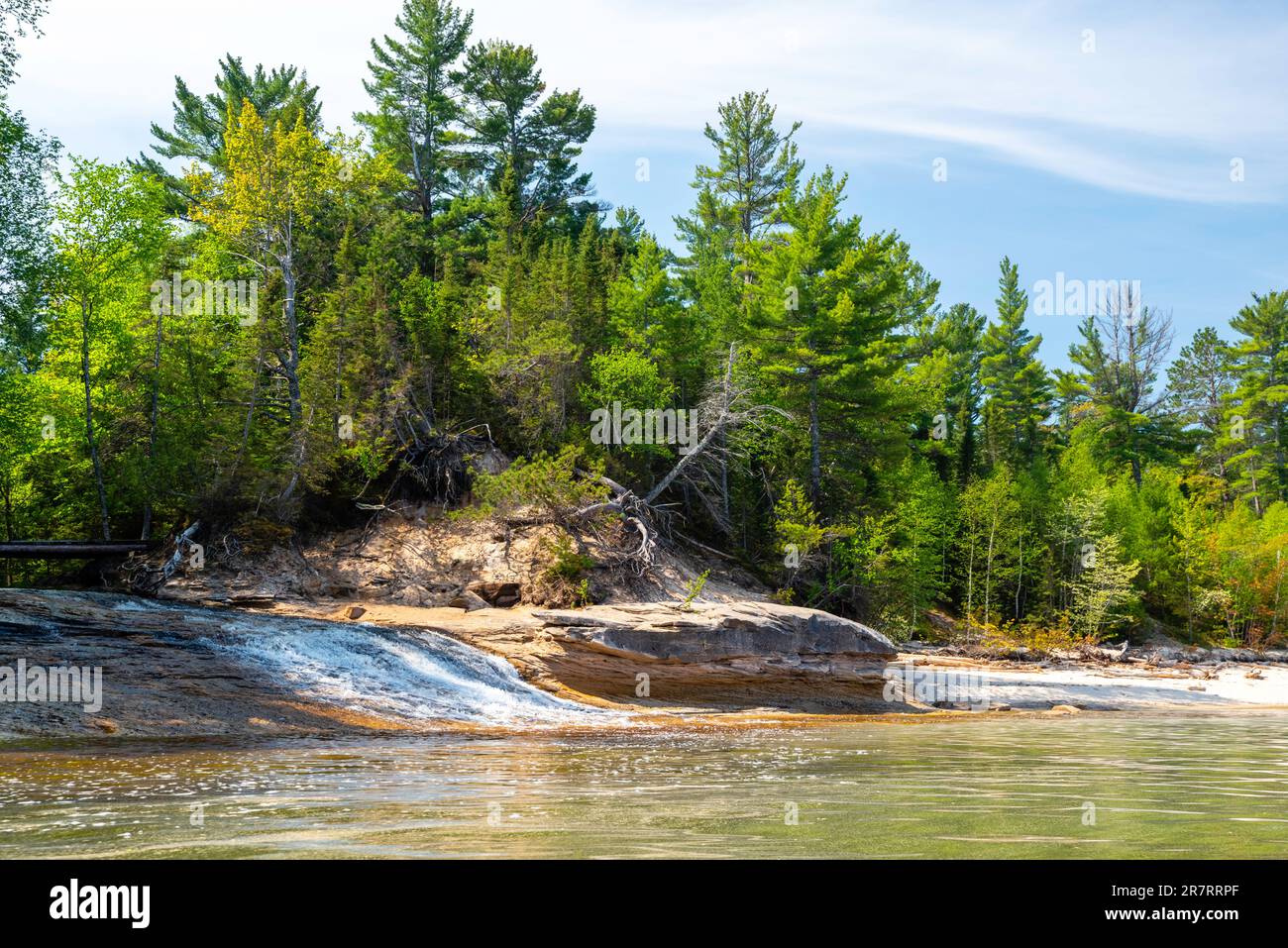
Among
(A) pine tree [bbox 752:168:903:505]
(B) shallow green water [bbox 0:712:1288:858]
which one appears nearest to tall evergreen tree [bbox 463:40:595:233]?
(A) pine tree [bbox 752:168:903:505]

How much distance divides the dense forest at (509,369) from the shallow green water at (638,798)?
1664 centimetres

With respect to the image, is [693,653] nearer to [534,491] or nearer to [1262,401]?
[534,491]

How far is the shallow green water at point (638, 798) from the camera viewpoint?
5488mm

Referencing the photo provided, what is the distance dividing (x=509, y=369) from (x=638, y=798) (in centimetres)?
2654

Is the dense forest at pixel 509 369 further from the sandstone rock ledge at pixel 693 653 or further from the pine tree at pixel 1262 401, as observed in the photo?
the pine tree at pixel 1262 401

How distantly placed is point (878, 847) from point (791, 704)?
63.8 ft

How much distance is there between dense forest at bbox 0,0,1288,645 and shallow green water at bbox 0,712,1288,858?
54.6 feet

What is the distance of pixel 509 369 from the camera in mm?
33281

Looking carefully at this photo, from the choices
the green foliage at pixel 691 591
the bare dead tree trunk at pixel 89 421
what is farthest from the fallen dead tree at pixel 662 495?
the bare dead tree trunk at pixel 89 421

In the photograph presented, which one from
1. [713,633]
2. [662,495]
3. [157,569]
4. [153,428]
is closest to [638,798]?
[713,633]

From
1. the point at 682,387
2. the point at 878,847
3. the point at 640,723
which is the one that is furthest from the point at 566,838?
the point at 682,387

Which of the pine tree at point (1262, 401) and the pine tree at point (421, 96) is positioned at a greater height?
the pine tree at point (421, 96)

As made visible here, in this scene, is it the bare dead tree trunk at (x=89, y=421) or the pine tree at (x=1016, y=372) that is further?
the pine tree at (x=1016, y=372)

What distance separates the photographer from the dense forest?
28.5 metres
